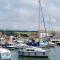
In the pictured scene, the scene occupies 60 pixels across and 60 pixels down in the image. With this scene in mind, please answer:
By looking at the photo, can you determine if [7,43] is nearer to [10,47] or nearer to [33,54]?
[10,47]

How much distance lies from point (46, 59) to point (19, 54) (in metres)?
7.69

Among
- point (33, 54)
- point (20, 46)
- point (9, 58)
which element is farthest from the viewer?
point (20, 46)

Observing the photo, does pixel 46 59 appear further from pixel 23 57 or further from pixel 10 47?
pixel 10 47

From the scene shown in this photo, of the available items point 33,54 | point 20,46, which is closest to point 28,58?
point 33,54

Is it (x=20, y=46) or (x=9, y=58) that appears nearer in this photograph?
(x=9, y=58)

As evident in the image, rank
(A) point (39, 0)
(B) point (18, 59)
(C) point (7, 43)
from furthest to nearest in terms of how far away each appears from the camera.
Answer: (C) point (7, 43) → (A) point (39, 0) → (B) point (18, 59)

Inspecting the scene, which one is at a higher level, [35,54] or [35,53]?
[35,53]

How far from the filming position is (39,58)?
63.0 m

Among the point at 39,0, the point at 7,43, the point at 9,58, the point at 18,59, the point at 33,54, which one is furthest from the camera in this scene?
the point at 7,43

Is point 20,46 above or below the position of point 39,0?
below

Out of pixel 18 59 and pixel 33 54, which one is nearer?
pixel 18 59

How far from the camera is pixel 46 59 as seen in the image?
61.5 meters

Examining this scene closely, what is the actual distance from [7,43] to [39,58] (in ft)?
120

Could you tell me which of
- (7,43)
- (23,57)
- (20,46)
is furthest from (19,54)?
(7,43)
